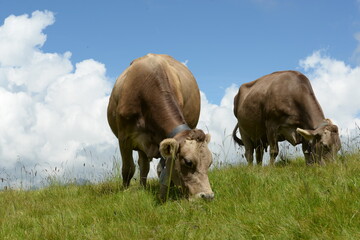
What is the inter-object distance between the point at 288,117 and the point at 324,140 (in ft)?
4.58

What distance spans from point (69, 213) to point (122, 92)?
2.52 m

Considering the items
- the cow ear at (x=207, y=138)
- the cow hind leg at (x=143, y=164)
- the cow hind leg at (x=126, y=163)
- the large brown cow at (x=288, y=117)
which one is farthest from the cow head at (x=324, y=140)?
the cow hind leg at (x=126, y=163)

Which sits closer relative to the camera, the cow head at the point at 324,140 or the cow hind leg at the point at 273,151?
the cow head at the point at 324,140

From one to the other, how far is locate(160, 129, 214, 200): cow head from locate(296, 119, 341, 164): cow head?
4.23 m

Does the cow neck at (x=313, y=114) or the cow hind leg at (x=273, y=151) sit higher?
the cow neck at (x=313, y=114)

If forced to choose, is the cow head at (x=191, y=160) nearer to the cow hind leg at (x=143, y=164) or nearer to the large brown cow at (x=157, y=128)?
Result: the large brown cow at (x=157, y=128)

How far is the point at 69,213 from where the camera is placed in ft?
19.5

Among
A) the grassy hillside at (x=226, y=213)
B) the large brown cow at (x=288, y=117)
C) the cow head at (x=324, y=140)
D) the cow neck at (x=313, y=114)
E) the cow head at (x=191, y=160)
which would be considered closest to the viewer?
the grassy hillside at (x=226, y=213)

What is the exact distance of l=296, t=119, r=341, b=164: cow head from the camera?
9414 millimetres

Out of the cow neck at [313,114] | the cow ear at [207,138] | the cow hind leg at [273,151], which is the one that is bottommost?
the cow ear at [207,138]

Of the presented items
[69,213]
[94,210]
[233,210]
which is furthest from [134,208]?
[233,210]

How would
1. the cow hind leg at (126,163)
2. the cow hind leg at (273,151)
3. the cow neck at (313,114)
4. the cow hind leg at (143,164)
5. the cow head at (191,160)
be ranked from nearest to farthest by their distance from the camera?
the cow head at (191,160)
the cow hind leg at (126,163)
the cow hind leg at (143,164)
the cow neck at (313,114)
the cow hind leg at (273,151)

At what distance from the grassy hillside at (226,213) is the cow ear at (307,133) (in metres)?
2.67

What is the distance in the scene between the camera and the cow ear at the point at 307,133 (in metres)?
9.70
